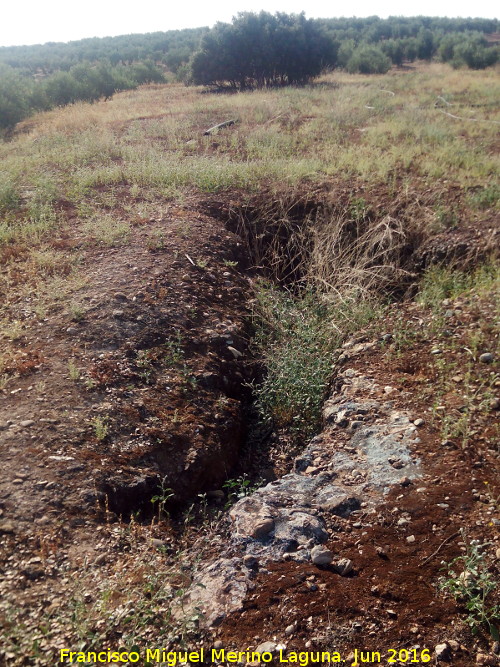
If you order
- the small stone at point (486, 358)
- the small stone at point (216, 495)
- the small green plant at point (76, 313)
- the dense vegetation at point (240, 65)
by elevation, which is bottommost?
the small stone at point (216, 495)

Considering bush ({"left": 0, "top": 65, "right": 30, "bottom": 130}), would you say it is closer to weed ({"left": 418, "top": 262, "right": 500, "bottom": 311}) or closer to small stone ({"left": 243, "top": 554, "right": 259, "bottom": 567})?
weed ({"left": 418, "top": 262, "right": 500, "bottom": 311})

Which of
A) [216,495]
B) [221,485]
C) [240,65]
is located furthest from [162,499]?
[240,65]

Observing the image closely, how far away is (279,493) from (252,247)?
11.6 feet

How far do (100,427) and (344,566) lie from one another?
64.9 inches

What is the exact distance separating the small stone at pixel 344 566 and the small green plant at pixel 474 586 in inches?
15.0

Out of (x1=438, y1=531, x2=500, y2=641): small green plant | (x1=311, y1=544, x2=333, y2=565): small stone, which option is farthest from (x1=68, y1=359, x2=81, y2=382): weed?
(x1=438, y1=531, x2=500, y2=641): small green plant

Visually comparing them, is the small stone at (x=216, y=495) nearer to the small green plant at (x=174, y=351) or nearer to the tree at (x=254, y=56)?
the small green plant at (x=174, y=351)

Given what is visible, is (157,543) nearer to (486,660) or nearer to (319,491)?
(319,491)

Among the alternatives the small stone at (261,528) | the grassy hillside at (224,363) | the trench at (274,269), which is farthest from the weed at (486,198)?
the small stone at (261,528)

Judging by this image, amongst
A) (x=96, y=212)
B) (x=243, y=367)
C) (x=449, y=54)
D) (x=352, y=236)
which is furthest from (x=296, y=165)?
(x=449, y=54)

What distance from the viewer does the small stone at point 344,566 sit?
2.19 m

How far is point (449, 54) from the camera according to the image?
24.3 m

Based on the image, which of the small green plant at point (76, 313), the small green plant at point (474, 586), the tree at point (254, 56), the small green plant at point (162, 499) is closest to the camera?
the small green plant at point (474, 586)

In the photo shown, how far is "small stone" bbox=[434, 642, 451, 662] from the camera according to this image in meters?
1.82
